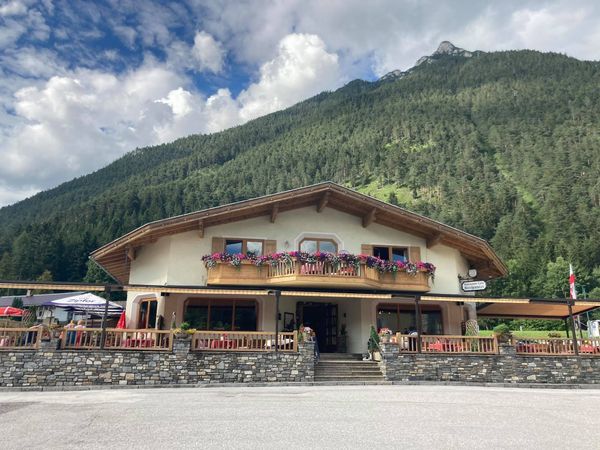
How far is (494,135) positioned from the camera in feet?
440

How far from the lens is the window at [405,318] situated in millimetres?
21797

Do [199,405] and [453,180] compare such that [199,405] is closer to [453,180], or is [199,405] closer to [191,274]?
[191,274]

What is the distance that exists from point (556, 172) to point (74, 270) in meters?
95.4

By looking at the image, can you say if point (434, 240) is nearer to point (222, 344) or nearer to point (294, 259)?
point (294, 259)

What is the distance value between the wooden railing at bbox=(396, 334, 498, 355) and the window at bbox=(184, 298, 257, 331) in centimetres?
638

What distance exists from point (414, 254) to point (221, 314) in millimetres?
8739

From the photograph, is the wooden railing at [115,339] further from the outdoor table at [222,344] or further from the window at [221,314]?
the window at [221,314]

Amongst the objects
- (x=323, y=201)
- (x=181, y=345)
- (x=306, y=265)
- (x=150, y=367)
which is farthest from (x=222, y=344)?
(x=323, y=201)

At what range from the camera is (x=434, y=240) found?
22.0 metres

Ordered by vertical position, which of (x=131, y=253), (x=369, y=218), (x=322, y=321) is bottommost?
(x=322, y=321)

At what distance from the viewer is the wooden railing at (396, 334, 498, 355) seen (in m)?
17.7

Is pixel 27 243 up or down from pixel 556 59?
down

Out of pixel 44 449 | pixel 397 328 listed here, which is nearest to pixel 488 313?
pixel 397 328

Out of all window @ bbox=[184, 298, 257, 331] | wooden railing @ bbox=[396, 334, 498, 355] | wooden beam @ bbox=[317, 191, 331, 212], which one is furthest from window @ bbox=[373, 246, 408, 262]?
window @ bbox=[184, 298, 257, 331]
